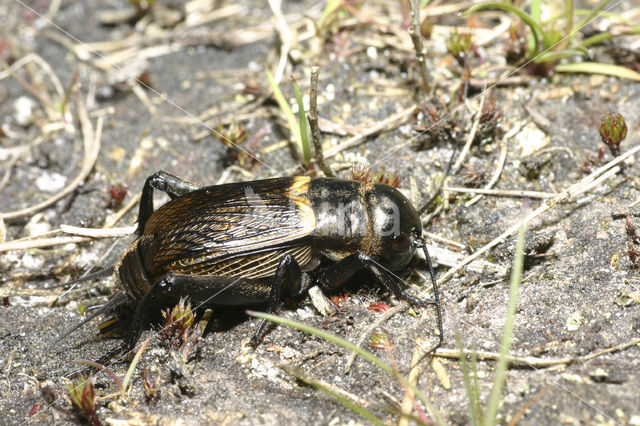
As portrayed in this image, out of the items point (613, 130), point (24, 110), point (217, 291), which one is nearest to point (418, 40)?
point (613, 130)

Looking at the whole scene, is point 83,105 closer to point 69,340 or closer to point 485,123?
point 69,340

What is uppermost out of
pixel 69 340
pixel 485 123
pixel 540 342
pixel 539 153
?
pixel 485 123

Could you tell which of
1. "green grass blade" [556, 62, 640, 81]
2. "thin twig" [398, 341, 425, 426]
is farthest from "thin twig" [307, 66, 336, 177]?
"green grass blade" [556, 62, 640, 81]

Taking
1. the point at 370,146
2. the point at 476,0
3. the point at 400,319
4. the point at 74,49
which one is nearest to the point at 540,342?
the point at 400,319

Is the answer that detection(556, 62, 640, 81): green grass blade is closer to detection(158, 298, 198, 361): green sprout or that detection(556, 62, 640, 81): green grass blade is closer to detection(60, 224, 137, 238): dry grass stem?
detection(158, 298, 198, 361): green sprout

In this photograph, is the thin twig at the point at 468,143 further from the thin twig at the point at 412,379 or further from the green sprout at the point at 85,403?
the green sprout at the point at 85,403

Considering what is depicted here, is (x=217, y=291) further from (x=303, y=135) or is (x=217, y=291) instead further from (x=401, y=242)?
(x=303, y=135)
